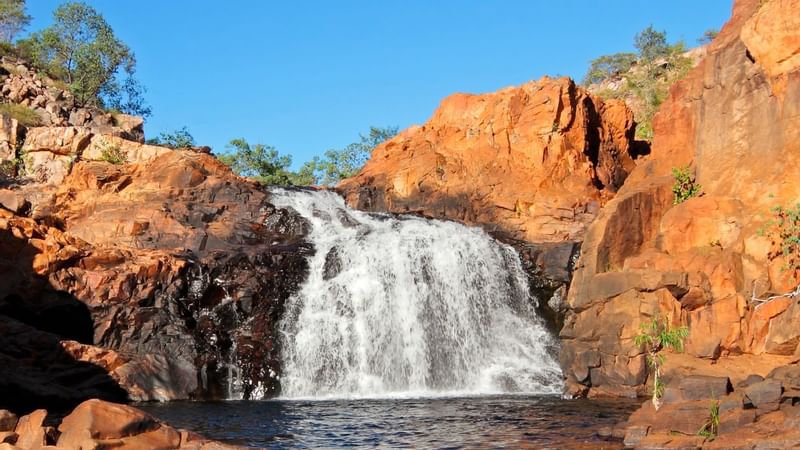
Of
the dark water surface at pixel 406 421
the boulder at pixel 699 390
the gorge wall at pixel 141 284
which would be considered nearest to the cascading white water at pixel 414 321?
the gorge wall at pixel 141 284

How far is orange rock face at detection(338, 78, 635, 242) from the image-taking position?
117ft

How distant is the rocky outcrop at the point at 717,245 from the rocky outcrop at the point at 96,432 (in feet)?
45.7

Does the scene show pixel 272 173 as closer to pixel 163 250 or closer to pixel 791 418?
pixel 163 250

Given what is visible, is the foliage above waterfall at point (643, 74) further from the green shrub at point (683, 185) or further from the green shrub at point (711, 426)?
the green shrub at point (711, 426)

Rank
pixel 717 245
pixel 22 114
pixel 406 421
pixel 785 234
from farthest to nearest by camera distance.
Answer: pixel 22 114 < pixel 717 245 < pixel 785 234 < pixel 406 421

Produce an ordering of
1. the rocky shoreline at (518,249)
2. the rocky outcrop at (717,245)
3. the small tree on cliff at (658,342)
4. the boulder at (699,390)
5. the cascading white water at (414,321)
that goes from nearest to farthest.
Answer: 1. the boulder at (699,390)
2. the small tree on cliff at (658,342)
3. the rocky shoreline at (518,249)
4. the rocky outcrop at (717,245)
5. the cascading white water at (414,321)

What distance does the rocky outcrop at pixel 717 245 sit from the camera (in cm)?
2118

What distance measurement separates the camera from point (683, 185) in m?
26.5

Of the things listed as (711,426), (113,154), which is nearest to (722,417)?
(711,426)

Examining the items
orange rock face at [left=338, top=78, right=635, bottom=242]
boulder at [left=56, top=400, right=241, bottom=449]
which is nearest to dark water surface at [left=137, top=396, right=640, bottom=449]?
boulder at [left=56, top=400, right=241, bottom=449]

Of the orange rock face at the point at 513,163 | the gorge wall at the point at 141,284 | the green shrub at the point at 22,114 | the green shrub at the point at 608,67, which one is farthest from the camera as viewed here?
the green shrub at the point at 608,67

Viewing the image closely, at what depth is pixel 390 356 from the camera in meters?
26.9

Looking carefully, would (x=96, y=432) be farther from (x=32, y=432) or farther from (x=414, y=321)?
(x=414, y=321)

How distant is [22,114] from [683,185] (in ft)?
114
